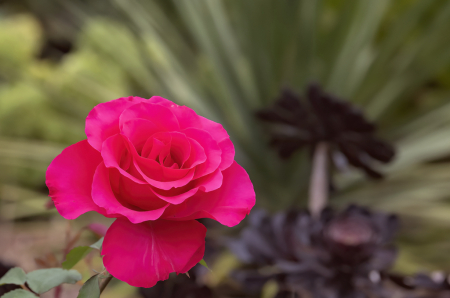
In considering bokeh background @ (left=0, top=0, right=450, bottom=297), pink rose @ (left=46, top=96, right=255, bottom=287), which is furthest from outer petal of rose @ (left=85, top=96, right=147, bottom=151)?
bokeh background @ (left=0, top=0, right=450, bottom=297)

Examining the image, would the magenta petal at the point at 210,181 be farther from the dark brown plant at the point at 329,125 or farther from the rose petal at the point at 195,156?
the dark brown plant at the point at 329,125

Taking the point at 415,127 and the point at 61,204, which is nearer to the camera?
the point at 61,204

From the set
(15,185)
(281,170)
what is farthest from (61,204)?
(15,185)

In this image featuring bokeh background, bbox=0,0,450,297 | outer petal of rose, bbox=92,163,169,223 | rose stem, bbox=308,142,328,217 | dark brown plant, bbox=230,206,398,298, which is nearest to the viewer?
outer petal of rose, bbox=92,163,169,223

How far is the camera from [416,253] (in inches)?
30.1

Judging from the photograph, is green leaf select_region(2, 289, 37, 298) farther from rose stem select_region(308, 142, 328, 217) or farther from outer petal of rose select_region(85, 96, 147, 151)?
rose stem select_region(308, 142, 328, 217)

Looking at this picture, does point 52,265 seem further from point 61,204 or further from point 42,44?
point 42,44

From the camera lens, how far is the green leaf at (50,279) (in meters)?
0.17

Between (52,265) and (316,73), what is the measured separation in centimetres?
76

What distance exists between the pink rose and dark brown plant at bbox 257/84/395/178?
275 millimetres

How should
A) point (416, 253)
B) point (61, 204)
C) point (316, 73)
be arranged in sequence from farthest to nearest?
point (316, 73) < point (416, 253) < point (61, 204)

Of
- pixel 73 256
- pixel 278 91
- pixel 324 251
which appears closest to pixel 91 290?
pixel 73 256

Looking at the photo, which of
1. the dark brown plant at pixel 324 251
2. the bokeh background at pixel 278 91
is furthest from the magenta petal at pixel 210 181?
the bokeh background at pixel 278 91

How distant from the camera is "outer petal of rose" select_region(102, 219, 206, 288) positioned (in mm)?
135
